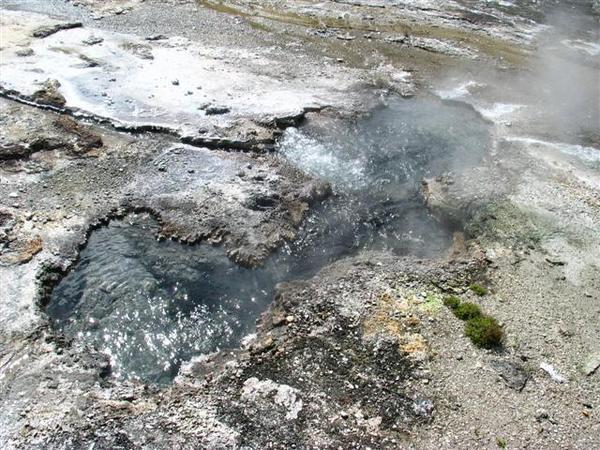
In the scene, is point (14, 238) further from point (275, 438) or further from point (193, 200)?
point (275, 438)

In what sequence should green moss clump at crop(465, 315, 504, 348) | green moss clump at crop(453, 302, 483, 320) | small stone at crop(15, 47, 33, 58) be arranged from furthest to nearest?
small stone at crop(15, 47, 33, 58) < green moss clump at crop(453, 302, 483, 320) < green moss clump at crop(465, 315, 504, 348)

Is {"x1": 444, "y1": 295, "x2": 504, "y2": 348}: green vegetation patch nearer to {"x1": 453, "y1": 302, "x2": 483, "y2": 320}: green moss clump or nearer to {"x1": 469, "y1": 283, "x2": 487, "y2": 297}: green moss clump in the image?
{"x1": 453, "y1": 302, "x2": 483, "y2": 320}: green moss clump

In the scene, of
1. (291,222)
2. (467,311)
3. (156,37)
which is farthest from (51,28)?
(467,311)

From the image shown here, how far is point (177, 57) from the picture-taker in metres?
22.2

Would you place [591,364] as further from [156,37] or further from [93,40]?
[93,40]

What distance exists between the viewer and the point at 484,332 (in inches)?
465

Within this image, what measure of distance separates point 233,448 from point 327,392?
218 centimetres

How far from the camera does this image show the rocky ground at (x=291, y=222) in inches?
404

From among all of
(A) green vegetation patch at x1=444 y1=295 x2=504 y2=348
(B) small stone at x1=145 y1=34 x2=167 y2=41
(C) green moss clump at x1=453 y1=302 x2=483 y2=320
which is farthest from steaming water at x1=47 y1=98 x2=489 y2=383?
(B) small stone at x1=145 y1=34 x2=167 y2=41

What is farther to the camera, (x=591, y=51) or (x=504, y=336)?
(x=591, y=51)

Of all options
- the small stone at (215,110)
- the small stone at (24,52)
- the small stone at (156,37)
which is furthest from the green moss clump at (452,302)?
the small stone at (24,52)

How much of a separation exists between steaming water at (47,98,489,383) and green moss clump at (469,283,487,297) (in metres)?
1.74

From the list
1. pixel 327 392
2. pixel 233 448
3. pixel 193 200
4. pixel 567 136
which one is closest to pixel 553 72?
pixel 567 136

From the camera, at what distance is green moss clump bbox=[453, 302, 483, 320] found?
12.3m
